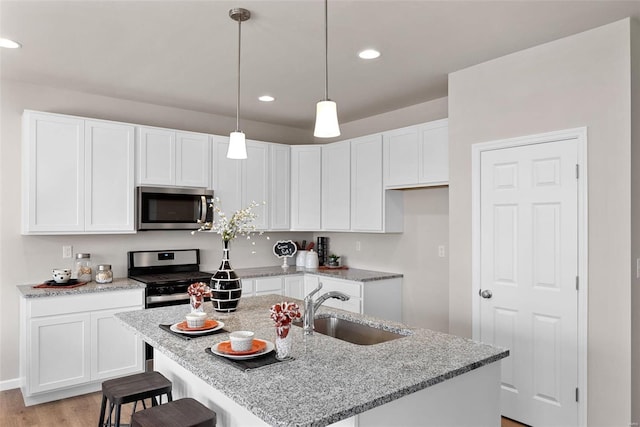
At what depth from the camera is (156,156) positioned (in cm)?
416

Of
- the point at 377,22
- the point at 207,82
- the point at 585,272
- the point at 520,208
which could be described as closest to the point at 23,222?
the point at 207,82

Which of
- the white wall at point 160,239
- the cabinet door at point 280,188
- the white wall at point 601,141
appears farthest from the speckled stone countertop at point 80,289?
the white wall at point 601,141

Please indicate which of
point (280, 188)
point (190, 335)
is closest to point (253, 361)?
point (190, 335)

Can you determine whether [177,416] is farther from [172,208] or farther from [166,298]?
[172,208]

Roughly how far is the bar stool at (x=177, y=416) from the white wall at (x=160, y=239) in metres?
2.65

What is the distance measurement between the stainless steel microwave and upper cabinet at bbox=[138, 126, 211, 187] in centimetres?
8

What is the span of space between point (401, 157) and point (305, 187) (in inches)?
52.8

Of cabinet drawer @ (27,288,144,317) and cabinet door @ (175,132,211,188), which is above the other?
cabinet door @ (175,132,211,188)

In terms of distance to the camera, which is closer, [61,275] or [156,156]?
[61,275]

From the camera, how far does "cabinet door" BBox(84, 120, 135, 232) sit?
382 centimetres

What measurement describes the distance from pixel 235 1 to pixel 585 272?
264cm

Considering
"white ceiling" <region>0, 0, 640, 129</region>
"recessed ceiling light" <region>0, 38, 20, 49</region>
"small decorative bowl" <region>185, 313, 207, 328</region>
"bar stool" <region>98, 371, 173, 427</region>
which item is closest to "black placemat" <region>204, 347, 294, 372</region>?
"small decorative bowl" <region>185, 313, 207, 328</region>

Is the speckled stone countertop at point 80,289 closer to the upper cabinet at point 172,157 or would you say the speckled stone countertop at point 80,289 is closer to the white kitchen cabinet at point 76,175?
the white kitchen cabinet at point 76,175

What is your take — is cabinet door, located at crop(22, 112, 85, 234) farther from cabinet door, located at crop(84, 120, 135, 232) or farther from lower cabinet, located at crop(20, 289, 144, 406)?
lower cabinet, located at crop(20, 289, 144, 406)
